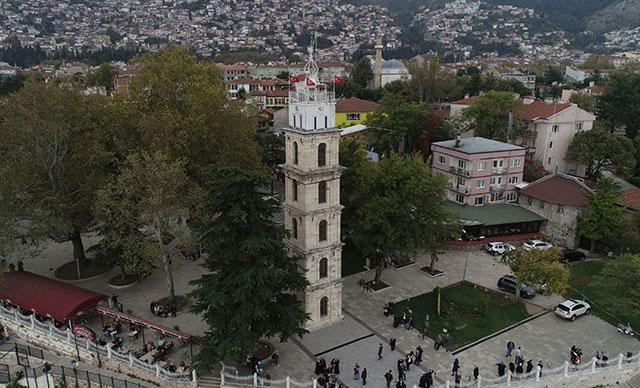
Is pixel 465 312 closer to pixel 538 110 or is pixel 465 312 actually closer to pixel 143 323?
pixel 143 323

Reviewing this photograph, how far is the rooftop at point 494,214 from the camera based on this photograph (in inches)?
1785

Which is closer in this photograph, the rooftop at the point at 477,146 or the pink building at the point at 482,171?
the pink building at the point at 482,171

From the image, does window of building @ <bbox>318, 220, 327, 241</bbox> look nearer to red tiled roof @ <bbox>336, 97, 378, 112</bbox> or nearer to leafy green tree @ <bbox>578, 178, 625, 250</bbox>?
leafy green tree @ <bbox>578, 178, 625, 250</bbox>

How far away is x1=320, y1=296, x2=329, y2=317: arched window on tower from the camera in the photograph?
100ft

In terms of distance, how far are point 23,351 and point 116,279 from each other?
9479mm

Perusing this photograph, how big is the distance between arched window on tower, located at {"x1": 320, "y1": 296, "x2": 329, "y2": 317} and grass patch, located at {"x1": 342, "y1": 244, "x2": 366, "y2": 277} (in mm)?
7844

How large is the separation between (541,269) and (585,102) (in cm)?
5199

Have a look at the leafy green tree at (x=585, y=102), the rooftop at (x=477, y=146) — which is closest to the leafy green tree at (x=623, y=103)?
the leafy green tree at (x=585, y=102)

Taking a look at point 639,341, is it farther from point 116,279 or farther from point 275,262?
point 116,279

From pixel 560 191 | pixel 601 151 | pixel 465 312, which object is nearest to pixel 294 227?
pixel 465 312

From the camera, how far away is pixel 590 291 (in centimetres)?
3600

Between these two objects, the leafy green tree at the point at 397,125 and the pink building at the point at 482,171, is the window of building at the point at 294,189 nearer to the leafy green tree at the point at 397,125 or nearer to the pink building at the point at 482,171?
the pink building at the point at 482,171

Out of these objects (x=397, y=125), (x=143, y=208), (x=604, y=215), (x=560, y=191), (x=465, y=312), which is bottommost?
(x=465, y=312)

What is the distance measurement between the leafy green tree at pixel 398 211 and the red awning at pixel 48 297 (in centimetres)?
1746
